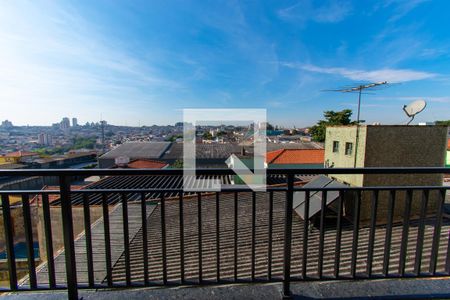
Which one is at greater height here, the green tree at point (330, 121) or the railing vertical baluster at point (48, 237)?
the green tree at point (330, 121)

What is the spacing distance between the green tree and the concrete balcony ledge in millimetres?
26697

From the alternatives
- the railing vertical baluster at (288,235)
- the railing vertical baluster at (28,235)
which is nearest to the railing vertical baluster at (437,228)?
the railing vertical baluster at (288,235)

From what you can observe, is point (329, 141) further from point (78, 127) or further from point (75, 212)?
point (78, 127)

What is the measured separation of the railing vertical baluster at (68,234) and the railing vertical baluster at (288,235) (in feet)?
4.42

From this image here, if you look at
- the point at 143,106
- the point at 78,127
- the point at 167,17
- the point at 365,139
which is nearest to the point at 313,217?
the point at 365,139

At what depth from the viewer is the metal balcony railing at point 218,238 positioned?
138 cm

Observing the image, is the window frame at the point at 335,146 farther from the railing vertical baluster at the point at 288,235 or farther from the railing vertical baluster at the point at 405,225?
the railing vertical baluster at the point at 288,235

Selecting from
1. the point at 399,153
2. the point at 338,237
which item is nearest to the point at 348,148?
the point at 399,153

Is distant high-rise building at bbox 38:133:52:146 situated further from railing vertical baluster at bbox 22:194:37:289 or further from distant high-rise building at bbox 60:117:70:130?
railing vertical baluster at bbox 22:194:37:289

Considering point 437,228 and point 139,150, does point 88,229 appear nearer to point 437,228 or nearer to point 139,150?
point 437,228

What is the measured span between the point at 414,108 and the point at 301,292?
341 inches

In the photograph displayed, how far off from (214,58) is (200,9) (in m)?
5.88

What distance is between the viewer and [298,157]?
1731 centimetres

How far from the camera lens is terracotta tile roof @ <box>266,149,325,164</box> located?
55.3 ft
